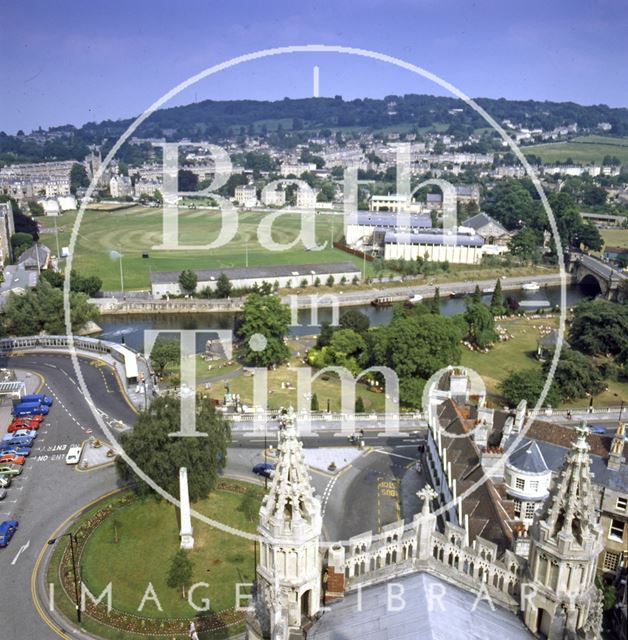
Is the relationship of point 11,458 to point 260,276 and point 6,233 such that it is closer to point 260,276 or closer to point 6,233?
point 260,276

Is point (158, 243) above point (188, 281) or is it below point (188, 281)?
above

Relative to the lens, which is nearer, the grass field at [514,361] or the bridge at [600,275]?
the grass field at [514,361]

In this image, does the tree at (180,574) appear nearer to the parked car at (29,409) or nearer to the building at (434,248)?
the parked car at (29,409)

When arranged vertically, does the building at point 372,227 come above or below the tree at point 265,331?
above

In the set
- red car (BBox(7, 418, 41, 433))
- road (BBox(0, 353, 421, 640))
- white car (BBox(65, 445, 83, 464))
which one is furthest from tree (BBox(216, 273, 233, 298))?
white car (BBox(65, 445, 83, 464))

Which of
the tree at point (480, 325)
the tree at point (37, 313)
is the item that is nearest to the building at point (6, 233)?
the tree at point (37, 313)

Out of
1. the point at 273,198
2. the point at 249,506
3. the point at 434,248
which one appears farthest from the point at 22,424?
the point at 273,198
